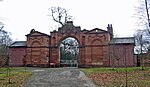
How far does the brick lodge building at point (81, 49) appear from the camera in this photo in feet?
139

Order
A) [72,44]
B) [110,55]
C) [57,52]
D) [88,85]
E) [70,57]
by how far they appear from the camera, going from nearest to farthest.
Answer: [88,85], [110,55], [57,52], [72,44], [70,57]

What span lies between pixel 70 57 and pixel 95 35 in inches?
786

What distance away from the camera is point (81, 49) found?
4400 cm

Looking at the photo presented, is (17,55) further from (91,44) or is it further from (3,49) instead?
(91,44)

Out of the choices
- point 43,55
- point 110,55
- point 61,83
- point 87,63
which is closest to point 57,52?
point 43,55

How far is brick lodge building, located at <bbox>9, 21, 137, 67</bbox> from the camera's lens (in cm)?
4222

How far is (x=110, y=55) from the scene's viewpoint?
42438 mm

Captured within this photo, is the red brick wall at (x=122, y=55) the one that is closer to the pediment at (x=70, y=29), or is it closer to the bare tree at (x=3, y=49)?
the pediment at (x=70, y=29)

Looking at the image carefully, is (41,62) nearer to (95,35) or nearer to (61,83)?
(95,35)

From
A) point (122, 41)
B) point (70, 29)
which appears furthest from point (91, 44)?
point (122, 41)

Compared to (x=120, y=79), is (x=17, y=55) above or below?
above

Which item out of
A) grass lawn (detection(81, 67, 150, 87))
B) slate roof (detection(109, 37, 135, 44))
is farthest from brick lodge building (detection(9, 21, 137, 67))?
grass lawn (detection(81, 67, 150, 87))

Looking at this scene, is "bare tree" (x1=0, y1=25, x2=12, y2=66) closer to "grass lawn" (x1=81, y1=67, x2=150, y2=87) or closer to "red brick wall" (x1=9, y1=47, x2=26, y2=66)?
"red brick wall" (x1=9, y1=47, x2=26, y2=66)

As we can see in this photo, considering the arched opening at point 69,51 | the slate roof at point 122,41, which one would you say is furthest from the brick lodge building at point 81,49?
the arched opening at point 69,51
